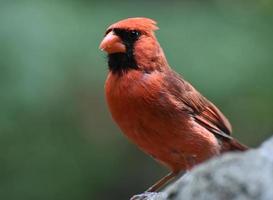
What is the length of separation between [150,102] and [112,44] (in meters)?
0.34

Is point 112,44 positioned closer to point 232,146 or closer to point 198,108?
point 198,108

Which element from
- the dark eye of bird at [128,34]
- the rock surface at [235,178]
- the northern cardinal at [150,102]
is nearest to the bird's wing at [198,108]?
the northern cardinal at [150,102]

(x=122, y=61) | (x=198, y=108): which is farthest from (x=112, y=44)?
(x=198, y=108)

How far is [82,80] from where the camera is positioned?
16.7 ft

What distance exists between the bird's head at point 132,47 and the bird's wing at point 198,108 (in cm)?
17

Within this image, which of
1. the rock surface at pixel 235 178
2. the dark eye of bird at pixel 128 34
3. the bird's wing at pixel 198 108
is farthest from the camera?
the bird's wing at pixel 198 108

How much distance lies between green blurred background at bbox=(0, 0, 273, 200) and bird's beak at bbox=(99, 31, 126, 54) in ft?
3.35

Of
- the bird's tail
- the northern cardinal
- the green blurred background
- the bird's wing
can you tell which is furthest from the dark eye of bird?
the green blurred background

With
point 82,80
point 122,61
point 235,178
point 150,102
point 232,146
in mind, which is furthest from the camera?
point 82,80

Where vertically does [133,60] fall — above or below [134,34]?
below

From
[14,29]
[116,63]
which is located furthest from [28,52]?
[116,63]

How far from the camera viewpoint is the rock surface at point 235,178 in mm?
1621

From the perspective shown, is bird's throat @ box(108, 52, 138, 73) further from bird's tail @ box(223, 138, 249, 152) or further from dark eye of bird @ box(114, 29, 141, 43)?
bird's tail @ box(223, 138, 249, 152)

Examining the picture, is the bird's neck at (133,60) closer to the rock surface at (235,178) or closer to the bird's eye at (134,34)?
the bird's eye at (134,34)
